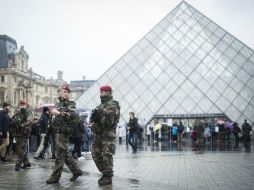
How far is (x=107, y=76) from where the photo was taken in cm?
2594

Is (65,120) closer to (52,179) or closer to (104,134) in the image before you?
(104,134)

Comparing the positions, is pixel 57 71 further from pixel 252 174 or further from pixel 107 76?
pixel 252 174

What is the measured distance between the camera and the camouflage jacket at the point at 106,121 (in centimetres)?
583

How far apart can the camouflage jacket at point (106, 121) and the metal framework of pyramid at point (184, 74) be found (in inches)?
673

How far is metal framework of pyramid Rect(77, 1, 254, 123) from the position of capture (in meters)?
23.2

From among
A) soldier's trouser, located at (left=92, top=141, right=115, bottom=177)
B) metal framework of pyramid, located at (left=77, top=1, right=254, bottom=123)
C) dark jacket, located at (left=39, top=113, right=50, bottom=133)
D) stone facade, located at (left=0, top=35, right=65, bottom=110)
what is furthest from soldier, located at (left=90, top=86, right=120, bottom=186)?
stone facade, located at (left=0, top=35, right=65, bottom=110)

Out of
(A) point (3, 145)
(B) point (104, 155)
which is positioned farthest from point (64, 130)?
(A) point (3, 145)

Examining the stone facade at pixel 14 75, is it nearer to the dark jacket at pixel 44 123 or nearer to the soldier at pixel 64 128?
the dark jacket at pixel 44 123

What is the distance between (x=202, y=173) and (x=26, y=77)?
Result: 6163cm

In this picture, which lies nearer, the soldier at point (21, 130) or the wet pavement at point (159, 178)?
the wet pavement at point (159, 178)

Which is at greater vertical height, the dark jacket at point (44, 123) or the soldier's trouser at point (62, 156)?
the dark jacket at point (44, 123)

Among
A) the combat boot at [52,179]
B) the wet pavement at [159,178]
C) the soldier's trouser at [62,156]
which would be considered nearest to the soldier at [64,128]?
the soldier's trouser at [62,156]

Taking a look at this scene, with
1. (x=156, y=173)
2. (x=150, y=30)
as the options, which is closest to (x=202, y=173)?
(x=156, y=173)

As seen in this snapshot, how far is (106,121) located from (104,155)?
51 centimetres
